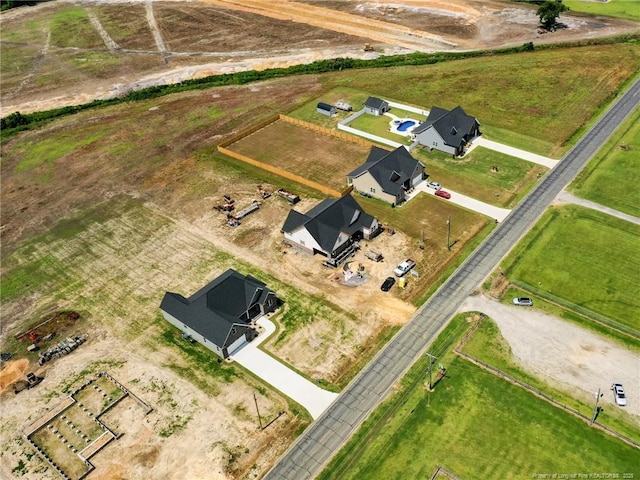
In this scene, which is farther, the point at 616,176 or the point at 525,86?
the point at 525,86

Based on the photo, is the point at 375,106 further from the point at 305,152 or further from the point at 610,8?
the point at 610,8

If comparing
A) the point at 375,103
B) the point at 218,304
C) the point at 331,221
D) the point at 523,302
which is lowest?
the point at 218,304

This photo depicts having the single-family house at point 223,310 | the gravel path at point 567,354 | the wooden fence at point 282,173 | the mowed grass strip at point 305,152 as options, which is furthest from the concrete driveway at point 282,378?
the mowed grass strip at point 305,152

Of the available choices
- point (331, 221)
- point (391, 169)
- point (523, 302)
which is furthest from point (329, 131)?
point (523, 302)

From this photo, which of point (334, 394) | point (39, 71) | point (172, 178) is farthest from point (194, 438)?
point (39, 71)

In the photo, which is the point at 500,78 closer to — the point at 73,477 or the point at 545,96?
the point at 545,96

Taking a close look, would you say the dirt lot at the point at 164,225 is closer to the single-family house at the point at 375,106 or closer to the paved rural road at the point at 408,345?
the paved rural road at the point at 408,345

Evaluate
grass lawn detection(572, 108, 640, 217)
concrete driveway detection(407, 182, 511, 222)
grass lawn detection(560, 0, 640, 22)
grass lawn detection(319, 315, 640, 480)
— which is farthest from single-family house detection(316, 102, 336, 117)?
grass lawn detection(560, 0, 640, 22)
